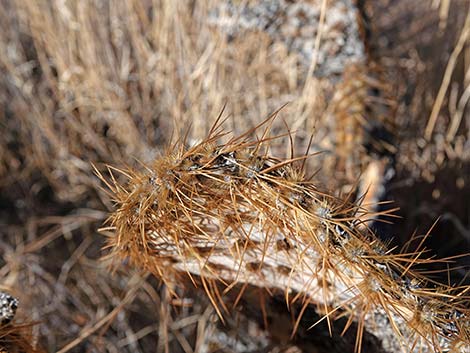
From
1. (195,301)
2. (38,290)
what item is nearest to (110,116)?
(38,290)

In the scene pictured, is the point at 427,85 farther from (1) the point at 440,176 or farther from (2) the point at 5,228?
(2) the point at 5,228

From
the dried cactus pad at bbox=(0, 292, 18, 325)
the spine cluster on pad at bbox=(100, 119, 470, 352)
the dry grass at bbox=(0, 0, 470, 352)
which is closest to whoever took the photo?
the spine cluster on pad at bbox=(100, 119, 470, 352)

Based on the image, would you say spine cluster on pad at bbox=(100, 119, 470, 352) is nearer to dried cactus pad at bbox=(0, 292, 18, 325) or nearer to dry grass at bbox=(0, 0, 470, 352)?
dried cactus pad at bbox=(0, 292, 18, 325)

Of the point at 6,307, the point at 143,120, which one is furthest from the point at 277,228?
the point at 143,120

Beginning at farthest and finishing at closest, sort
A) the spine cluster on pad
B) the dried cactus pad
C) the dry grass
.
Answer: the dry grass → the dried cactus pad → the spine cluster on pad

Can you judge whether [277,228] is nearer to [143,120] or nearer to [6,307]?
[6,307]

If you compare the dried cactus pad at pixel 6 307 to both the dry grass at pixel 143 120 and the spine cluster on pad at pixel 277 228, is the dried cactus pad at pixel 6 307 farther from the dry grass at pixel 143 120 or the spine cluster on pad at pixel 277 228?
the dry grass at pixel 143 120

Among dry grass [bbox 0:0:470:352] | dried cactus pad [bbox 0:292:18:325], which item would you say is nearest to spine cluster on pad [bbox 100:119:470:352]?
dried cactus pad [bbox 0:292:18:325]
